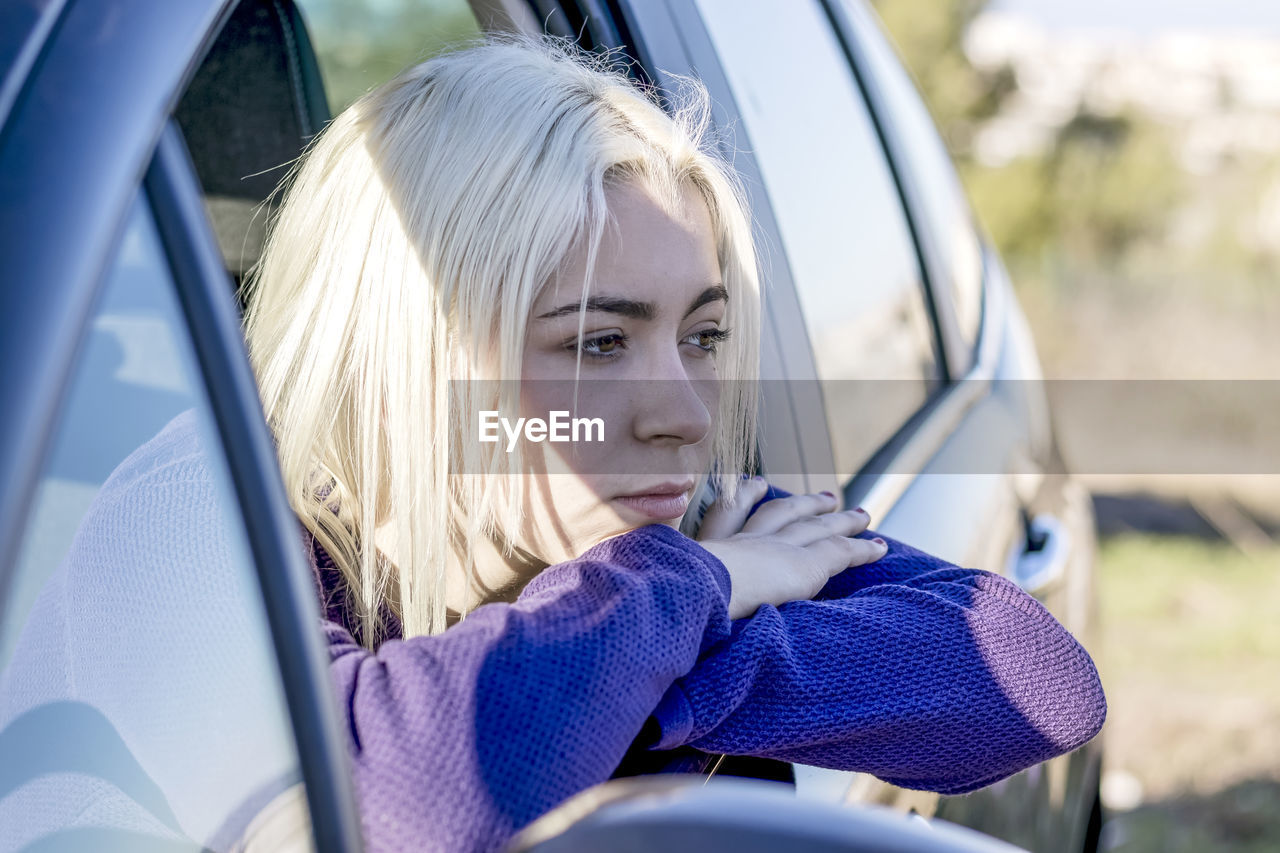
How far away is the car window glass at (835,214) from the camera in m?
1.88

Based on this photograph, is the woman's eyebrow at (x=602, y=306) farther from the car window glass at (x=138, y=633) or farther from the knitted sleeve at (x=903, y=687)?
the car window glass at (x=138, y=633)

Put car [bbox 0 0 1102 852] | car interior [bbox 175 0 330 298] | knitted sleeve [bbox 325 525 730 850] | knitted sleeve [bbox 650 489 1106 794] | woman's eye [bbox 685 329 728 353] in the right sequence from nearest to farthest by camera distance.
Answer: car [bbox 0 0 1102 852], knitted sleeve [bbox 325 525 730 850], knitted sleeve [bbox 650 489 1106 794], woman's eye [bbox 685 329 728 353], car interior [bbox 175 0 330 298]

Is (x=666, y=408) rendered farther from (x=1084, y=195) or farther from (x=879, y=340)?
(x=1084, y=195)

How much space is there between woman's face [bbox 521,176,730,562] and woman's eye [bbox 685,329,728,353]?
0.09m

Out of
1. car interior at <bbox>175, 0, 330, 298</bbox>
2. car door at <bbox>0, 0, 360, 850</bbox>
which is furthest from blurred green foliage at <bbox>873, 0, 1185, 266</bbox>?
car door at <bbox>0, 0, 360, 850</bbox>

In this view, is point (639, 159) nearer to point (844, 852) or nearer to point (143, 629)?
point (143, 629)

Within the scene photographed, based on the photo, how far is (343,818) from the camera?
76 cm

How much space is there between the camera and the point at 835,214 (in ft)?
7.14

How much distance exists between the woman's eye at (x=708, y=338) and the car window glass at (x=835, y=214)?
396 millimetres

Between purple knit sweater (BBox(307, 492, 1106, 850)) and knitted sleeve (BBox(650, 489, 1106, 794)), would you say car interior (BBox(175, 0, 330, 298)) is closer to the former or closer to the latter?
purple knit sweater (BBox(307, 492, 1106, 850))

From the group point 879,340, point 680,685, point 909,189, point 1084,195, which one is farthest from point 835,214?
point 1084,195

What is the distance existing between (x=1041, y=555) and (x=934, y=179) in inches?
43.5

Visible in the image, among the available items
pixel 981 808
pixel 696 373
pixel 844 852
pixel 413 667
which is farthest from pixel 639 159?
pixel 981 808

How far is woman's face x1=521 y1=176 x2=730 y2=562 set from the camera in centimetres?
126
